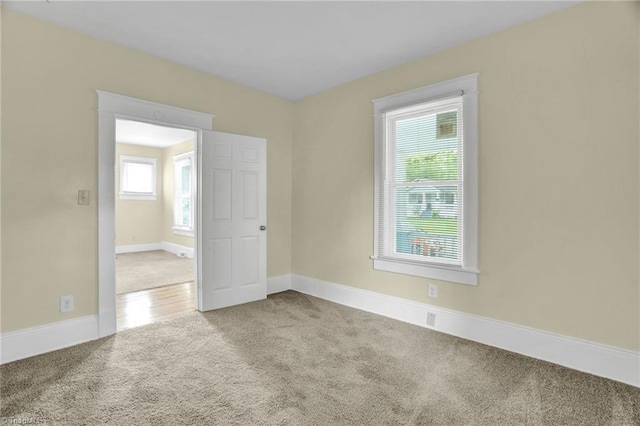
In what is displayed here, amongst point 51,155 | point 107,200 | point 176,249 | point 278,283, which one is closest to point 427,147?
point 278,283

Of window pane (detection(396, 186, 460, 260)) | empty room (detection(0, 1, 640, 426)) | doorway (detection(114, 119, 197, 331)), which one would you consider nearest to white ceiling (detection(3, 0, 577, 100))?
empty room (detection(0, 1, 640, 426))

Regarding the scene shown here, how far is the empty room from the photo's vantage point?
2180mm

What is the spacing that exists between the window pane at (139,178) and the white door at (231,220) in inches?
205

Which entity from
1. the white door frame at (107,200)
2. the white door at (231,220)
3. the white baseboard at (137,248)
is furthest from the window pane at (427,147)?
the white baseboard at (137,248)

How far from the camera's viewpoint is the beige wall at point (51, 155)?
8.42 ft

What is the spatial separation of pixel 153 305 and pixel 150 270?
2226 millimetres

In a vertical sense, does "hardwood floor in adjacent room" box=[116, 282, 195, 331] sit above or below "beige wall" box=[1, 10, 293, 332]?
below

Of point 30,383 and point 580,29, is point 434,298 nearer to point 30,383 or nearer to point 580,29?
point 580,29

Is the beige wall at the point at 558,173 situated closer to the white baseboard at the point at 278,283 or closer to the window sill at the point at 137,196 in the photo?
the white baseboard at the point at 278,283

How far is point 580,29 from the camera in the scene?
2453 mm

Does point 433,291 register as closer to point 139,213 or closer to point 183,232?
point 183,232

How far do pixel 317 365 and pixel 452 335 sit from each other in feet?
4.50

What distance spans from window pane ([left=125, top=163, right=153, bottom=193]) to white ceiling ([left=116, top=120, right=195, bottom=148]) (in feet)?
1.82

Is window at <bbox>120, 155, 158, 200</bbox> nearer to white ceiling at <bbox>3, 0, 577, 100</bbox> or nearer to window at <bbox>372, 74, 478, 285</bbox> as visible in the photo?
white ceiling at <bbox>3, 0, 577, 100</bbox>
